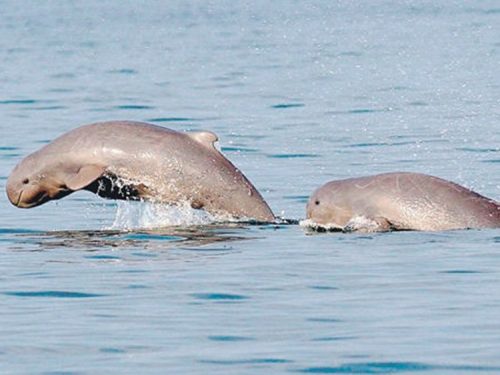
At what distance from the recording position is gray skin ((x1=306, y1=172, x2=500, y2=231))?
1559cm

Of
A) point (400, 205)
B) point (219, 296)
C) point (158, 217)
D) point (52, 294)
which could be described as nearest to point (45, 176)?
point (158, 217)

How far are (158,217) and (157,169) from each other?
67 centimetres

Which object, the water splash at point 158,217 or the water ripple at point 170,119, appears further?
the water ripple at point 170,119

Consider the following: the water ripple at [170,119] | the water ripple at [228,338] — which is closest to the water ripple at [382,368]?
the water ripple at [228,338]

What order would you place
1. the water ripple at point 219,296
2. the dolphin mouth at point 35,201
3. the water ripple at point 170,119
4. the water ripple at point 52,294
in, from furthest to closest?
the water ripple at point 170,119
the dolphin mouth at point 35,201
the water ripple at point 52,294
the water ripple at point 219,296

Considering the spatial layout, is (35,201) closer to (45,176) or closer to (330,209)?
(45,176)

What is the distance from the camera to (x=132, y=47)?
5300 centimetres

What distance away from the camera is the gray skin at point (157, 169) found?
1656cm

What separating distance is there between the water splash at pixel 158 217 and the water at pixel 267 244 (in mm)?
37

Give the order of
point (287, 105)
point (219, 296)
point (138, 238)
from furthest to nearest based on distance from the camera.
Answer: point (287, 105) < point (138, 238) < point (219, 296)

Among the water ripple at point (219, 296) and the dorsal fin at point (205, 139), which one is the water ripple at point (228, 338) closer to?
the water ripple at point (219, 296)

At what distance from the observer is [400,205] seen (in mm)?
15906

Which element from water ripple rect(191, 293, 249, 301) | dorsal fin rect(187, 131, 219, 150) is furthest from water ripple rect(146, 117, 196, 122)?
water ripple rect(191, 293, 249, 301)

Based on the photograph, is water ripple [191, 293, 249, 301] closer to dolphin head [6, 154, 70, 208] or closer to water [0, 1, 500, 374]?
water [0, 1, 500, 374]
